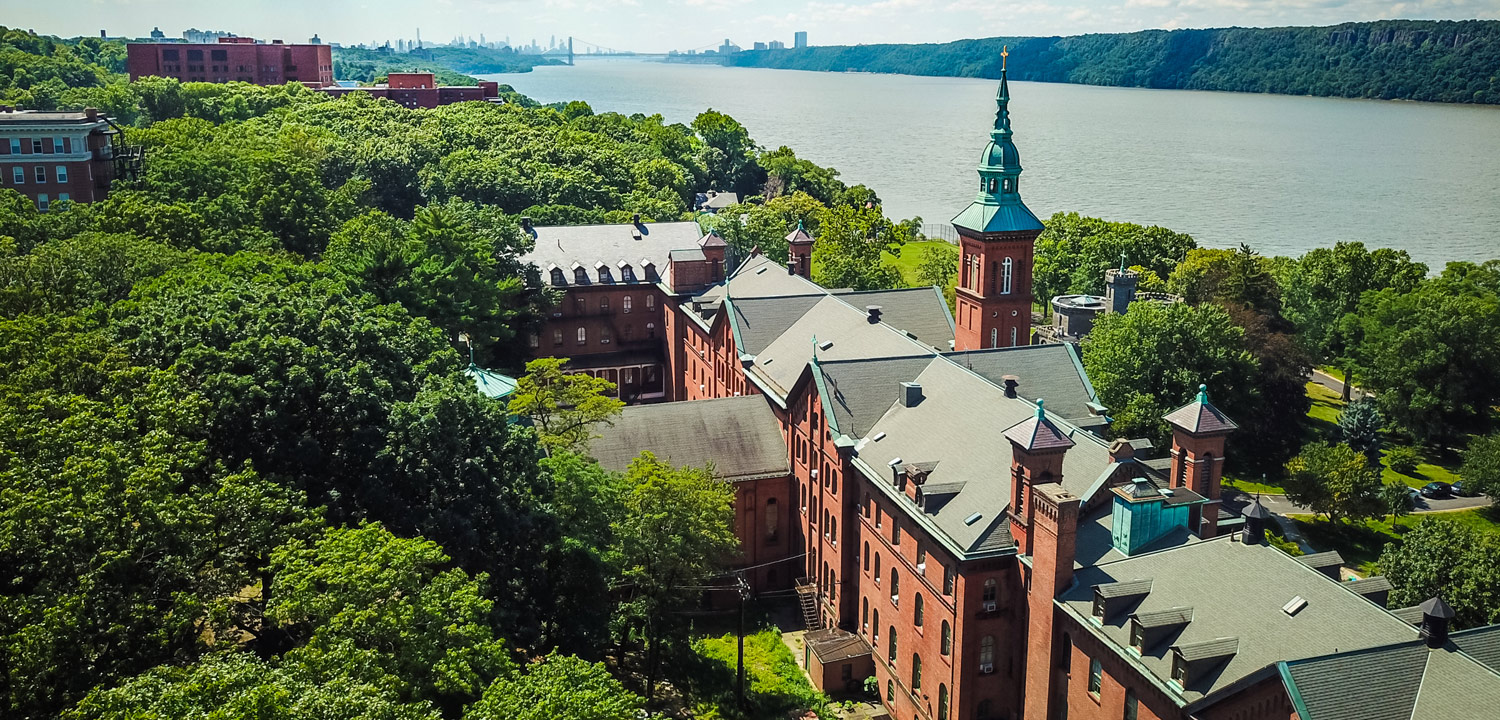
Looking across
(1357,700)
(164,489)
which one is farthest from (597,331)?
(1357,700)

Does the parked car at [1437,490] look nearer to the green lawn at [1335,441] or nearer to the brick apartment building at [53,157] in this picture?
the green lawn at [1335,441]

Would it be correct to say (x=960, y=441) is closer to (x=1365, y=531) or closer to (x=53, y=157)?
(x=1365, y=531)

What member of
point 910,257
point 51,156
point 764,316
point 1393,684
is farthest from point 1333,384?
point 51,156

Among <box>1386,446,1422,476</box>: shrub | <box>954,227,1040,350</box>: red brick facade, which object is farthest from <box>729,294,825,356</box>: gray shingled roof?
<box>1386,446,1422,476</box>: shrub

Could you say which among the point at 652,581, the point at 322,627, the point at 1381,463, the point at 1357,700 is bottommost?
the point at 1381,463

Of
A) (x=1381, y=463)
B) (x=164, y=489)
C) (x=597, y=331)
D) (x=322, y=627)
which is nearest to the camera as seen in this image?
(x=322, y=627)

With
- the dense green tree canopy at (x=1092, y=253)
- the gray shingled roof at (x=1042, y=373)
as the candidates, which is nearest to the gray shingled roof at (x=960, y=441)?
the gray shingled roof at (x=1042, y=373)

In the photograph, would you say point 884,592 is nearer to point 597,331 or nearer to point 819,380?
point 819,380

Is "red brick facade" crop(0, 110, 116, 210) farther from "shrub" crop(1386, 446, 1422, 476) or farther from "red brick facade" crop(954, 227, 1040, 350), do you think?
"shrub" crop(1386, 446, 1422, 476)
